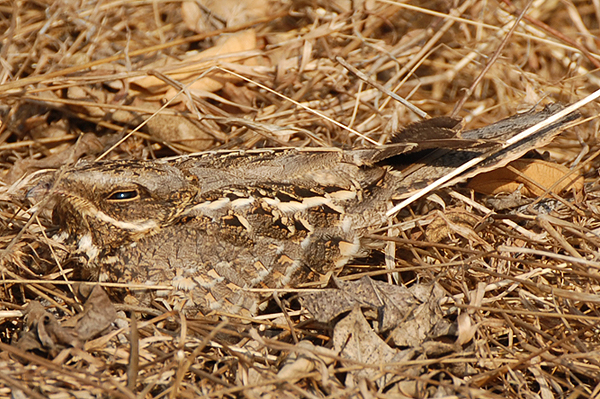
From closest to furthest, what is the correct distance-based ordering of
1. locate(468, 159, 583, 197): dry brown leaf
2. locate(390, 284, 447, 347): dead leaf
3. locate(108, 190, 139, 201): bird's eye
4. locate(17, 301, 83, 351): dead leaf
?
locate(17, 301, 83, 351): dead leaf → locate(390, 284, 447, 347): dead leaf → locate(108, 190, 139, 201): bird's eye → locate(468, 159, 583, 197): dry brown leaf

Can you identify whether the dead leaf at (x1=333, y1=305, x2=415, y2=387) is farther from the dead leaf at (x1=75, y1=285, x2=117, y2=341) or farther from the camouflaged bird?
the dead leaf at (x1=75, y1=285, x2=117, y2=341)

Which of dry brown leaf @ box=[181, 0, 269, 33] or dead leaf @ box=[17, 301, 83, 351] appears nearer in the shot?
dead leaf @ box=[17, 301, 83, 351]

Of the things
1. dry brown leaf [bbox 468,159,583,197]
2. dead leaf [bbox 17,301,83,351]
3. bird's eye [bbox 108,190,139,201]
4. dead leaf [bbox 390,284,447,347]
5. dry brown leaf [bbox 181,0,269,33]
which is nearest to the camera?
dead leaf [bbox 17,301,83,351]

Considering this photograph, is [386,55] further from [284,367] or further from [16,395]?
[16,395]

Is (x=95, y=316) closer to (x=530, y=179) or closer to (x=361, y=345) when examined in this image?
(x=361, y=345)

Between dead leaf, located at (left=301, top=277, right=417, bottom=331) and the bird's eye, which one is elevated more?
the bird's eye

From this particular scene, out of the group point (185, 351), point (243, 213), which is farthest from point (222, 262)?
point (185, 351)

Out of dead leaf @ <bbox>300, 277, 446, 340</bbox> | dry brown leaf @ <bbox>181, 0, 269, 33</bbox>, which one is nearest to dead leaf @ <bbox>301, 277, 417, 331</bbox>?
dead leaf @ <bbox>300, 277, 446, 340</bbox>
